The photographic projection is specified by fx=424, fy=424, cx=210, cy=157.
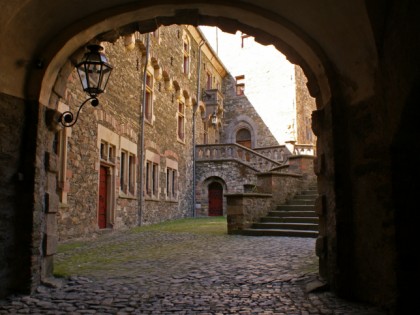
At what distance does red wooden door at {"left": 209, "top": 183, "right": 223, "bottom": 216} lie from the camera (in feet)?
68.9

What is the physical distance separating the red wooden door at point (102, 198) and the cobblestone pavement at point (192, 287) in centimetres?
431

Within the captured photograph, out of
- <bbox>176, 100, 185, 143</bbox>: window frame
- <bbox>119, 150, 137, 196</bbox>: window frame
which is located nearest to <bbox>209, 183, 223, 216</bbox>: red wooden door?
<bbox>176, 100, 185, 143</bbox>: window frame

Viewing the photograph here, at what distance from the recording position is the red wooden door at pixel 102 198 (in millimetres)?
11815

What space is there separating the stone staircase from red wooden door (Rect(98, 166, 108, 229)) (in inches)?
159

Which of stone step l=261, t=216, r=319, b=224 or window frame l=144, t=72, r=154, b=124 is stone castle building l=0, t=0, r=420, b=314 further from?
window frame l=144, t=72, r=154, b=124

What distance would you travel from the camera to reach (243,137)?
27.4 metres

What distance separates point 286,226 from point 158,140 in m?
7.61

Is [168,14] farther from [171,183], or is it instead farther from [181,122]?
[181,122]

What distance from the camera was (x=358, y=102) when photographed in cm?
409

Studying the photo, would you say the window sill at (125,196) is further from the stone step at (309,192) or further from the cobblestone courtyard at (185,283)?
the stone step at (309,192)

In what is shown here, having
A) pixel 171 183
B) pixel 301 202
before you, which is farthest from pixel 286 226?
pixel 171 183

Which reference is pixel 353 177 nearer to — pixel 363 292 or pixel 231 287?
pixel 363 292

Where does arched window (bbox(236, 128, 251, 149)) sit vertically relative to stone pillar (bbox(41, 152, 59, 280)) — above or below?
above

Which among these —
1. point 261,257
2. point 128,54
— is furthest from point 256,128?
point 261,257
